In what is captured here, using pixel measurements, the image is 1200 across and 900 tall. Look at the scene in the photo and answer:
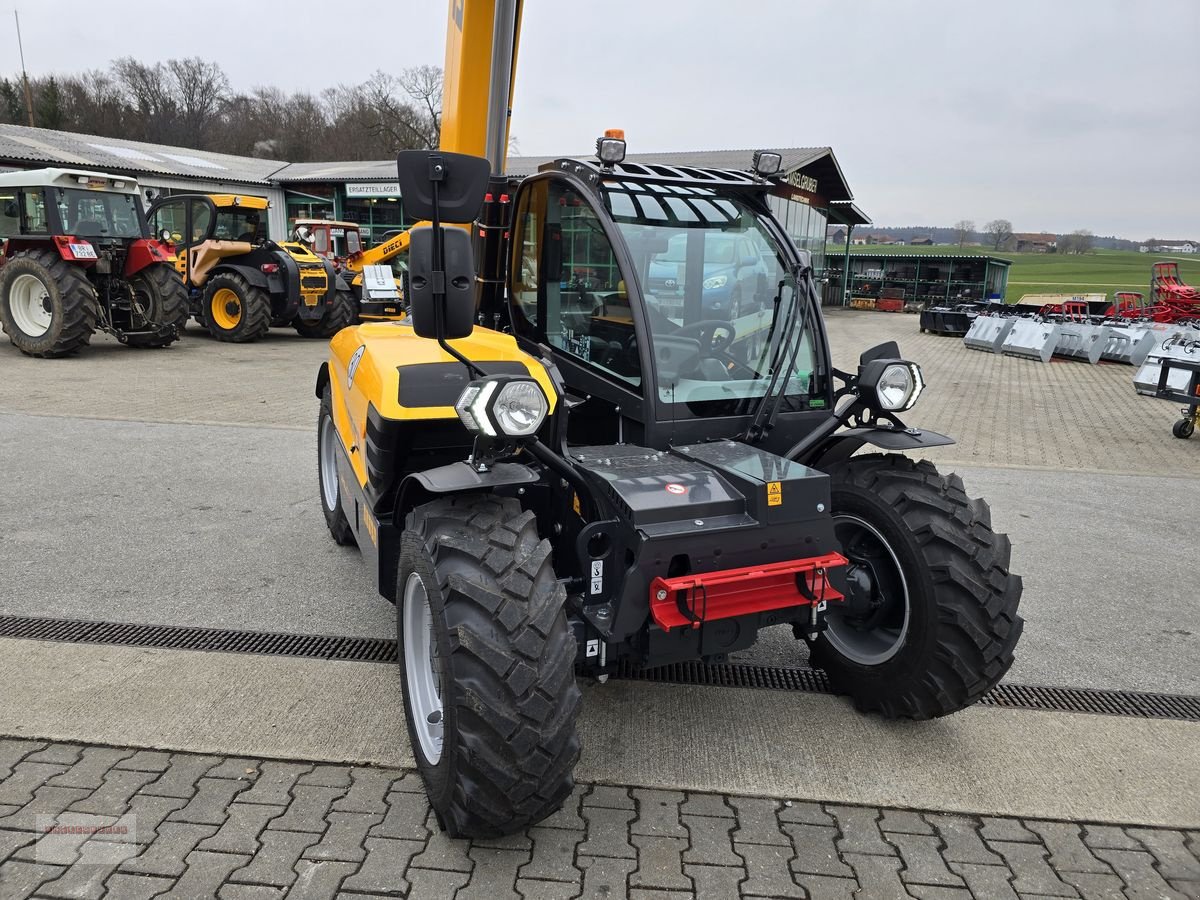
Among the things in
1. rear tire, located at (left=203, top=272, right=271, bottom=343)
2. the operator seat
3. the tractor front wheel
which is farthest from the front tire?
rear tire, located at (left=203, top=272, right=271, bottom=343)

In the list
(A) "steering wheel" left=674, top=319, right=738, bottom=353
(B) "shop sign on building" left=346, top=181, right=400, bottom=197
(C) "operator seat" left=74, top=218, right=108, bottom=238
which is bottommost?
(A) "steering wheel" left=674, top=319, right=738, bottom=353

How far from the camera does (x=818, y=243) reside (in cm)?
3069

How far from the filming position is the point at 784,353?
3.44m

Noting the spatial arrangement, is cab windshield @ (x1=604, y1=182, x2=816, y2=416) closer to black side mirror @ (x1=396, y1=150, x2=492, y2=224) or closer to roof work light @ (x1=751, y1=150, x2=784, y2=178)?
roof work light @ (x1=751, y1=150, x2=784, y2=178)

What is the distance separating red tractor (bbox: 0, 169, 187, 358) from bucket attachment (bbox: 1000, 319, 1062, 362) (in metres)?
15.8

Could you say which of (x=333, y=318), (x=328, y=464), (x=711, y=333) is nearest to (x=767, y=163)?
(x=711, y=333)

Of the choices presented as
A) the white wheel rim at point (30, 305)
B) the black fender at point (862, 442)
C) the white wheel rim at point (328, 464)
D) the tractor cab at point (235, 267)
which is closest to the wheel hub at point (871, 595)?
the black fender at point (862, 442)

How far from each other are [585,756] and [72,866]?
1.61 metres

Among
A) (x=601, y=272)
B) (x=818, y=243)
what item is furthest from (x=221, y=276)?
(x=818, y=243)

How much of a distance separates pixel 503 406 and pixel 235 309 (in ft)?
45.9

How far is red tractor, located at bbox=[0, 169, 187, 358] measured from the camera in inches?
460

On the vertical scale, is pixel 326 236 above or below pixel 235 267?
above

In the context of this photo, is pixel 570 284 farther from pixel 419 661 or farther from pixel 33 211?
pixel 33 211

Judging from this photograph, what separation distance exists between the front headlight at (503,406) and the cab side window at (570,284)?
742 millimetres
